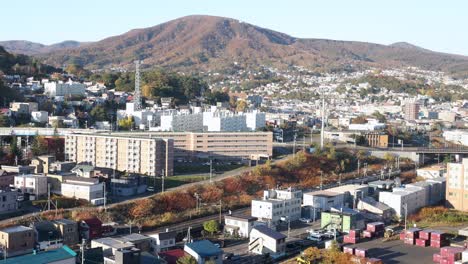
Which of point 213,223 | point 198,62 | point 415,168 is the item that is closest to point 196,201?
point 213,223

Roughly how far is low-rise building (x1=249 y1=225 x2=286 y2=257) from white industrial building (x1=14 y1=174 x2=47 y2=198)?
4028 millimetres

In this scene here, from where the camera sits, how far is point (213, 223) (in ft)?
32.9

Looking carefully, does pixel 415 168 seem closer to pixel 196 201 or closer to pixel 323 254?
pixel 196 201

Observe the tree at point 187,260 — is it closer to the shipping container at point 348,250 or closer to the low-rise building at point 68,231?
the low-rise building at point 68,231

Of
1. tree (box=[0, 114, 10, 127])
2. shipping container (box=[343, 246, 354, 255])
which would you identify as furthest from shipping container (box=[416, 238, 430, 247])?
tree (box=[0, 114, 10, 127])

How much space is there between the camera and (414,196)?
1233 cm

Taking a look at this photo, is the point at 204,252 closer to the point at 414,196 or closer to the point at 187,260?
the point at 187,260

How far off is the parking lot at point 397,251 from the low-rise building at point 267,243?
48.6 inches

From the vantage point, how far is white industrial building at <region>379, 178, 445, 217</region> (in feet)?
39.0

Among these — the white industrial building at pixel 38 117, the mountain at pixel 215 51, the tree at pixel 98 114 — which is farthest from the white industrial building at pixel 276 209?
the mountain at pixel 215 51

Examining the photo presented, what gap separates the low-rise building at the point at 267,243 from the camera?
29.2ft

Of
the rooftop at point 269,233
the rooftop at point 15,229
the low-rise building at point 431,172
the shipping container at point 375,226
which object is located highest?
the low-rise building at point 431,172

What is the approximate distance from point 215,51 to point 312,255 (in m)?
51.1

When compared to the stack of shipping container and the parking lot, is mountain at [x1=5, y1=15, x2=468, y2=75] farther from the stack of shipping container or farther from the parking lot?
the parking lot
